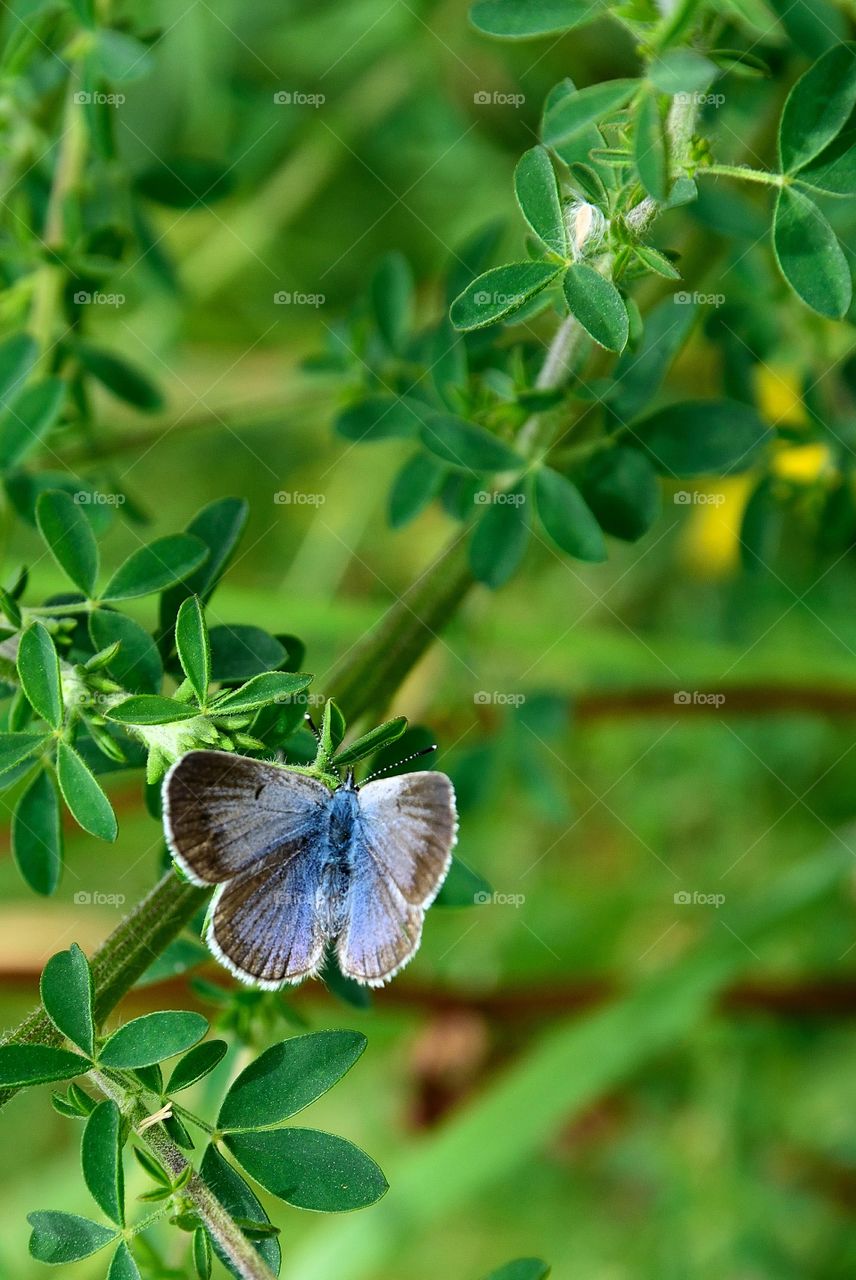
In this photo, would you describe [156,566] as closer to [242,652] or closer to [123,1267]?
[242,652]

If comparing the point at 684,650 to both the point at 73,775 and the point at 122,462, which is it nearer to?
the point at 122,462

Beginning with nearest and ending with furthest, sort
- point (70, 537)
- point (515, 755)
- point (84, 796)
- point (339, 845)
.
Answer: point (84, 796) → point (70, 537) → point (339, 845) → point (515, 755)

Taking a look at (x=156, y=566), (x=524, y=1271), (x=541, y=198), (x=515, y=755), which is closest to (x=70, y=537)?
(x=156, y=566)

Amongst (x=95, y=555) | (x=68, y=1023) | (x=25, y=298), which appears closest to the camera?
(x=68, y=1023)

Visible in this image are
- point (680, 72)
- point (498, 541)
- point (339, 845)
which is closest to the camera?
point (680, 72)

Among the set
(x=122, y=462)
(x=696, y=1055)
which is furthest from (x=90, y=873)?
(x=696, y=1055)

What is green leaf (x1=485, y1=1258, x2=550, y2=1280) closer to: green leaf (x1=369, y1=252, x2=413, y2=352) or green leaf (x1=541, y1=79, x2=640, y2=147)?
green leaf (x1=541, y1=79, x2=640, y2=147)

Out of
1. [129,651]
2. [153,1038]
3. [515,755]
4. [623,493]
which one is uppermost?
[129,651]
